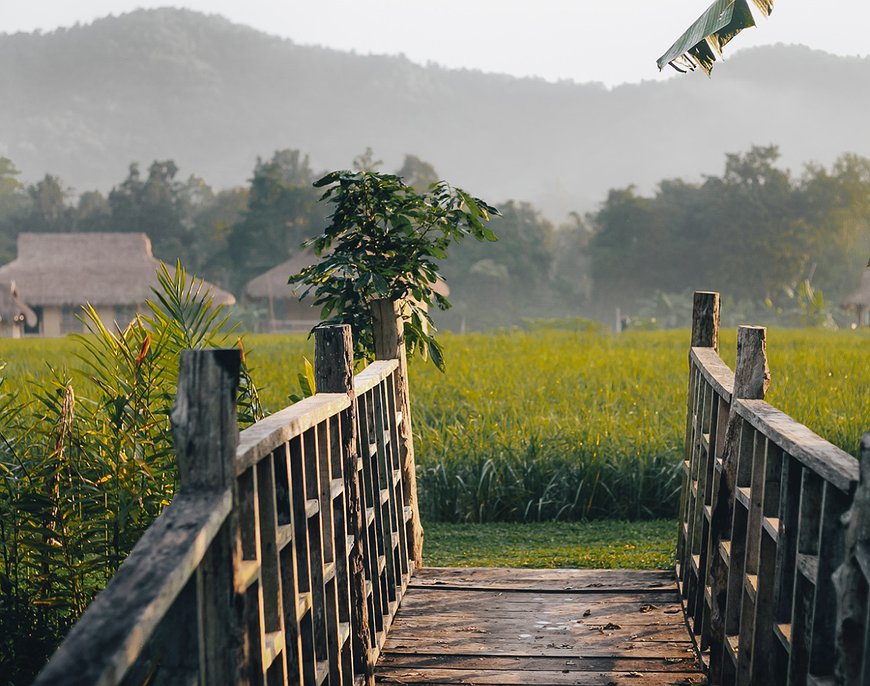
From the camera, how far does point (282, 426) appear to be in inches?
83.7

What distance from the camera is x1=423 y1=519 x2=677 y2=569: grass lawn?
514cm

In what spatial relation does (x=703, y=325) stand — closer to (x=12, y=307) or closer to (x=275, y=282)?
(x=12, y=307)

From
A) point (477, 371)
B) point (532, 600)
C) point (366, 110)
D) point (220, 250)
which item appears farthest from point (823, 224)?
point (366, 110)

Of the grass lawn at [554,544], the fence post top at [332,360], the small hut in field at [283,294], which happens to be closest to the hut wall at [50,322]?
the small hut in field at [283,294]

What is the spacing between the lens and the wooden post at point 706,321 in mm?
4152

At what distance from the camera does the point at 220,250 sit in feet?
140

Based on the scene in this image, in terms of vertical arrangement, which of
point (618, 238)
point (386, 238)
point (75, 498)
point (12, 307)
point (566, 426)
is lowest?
point (12, 307)

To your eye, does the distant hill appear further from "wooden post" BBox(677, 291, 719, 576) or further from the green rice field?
"wooden post" BBox(677, 291, 719, 576)

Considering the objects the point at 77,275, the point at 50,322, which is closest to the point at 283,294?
the point at 77,275

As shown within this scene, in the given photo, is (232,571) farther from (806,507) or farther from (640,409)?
(640,409)

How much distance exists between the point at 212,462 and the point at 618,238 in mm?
44017

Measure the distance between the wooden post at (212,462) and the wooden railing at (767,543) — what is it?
41.6 inches

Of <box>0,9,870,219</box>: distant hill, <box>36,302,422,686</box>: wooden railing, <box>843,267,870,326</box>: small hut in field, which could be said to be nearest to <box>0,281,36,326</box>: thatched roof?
<box>843,267,870,326</box>: small hut in field

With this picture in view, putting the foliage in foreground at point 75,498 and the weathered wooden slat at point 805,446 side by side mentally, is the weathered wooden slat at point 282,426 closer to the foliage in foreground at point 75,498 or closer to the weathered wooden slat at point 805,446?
the foliage in foreground at point 75,498
